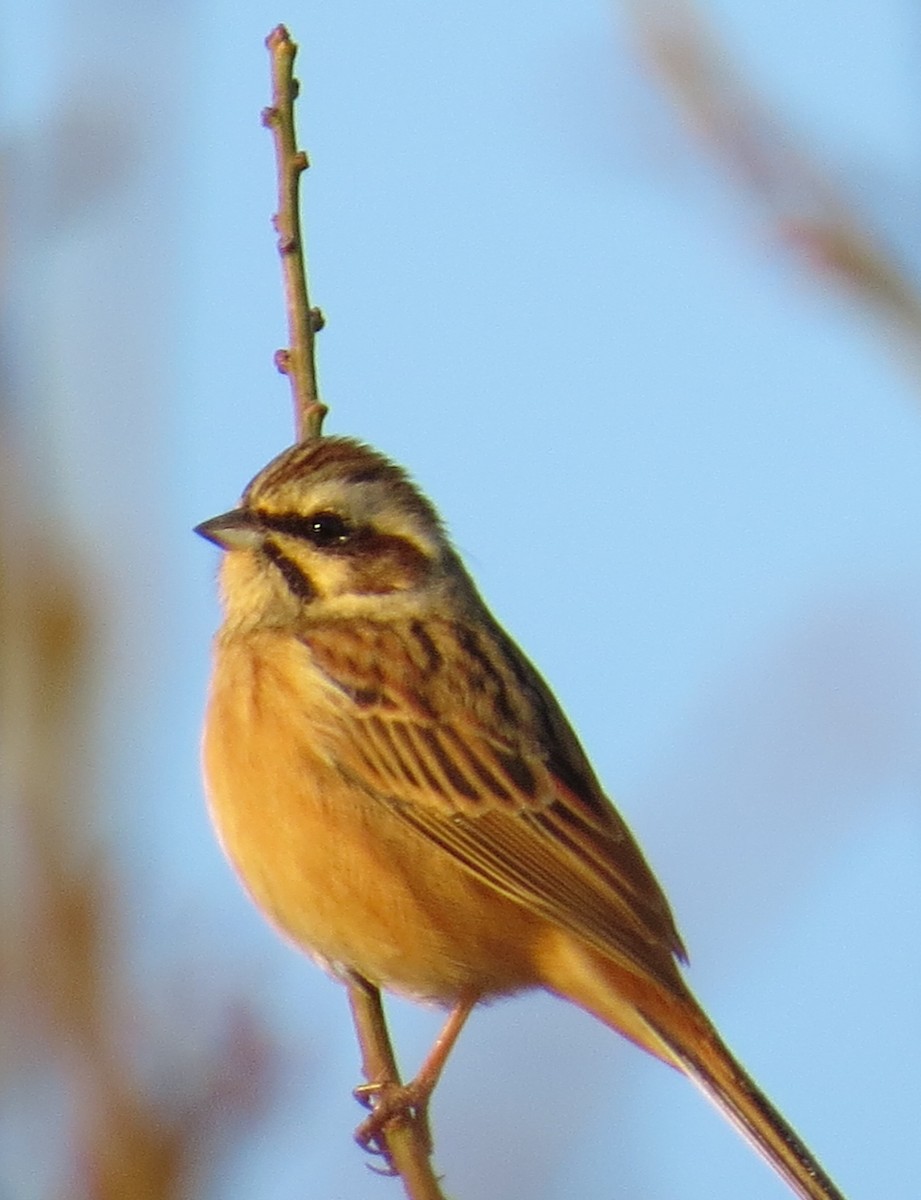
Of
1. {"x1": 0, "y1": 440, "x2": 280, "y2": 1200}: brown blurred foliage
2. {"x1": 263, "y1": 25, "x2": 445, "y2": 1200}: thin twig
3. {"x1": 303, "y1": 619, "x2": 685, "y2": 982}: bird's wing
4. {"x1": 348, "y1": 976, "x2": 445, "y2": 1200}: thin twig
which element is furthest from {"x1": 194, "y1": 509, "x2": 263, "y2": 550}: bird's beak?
{"x1": 0, "y1": 440, "x2": 280, "y2": 1200}: brown blurred foliage

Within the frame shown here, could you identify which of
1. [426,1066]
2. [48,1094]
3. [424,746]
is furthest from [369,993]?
[48,1094]

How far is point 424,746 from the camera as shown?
16.6ft

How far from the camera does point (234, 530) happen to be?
5.11 m

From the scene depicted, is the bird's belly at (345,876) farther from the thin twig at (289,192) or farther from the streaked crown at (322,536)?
the thin twig at (289,192)

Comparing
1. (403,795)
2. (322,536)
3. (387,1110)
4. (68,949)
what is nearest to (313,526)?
(322,536)

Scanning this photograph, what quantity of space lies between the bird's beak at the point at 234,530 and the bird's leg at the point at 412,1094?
134 centimetres

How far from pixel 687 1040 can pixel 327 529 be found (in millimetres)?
1685

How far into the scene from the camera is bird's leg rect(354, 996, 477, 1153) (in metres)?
4.39

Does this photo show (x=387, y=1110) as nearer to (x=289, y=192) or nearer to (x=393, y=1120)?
(x=393, y=1120)

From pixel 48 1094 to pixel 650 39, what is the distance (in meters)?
1.87

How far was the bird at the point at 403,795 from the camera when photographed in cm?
475

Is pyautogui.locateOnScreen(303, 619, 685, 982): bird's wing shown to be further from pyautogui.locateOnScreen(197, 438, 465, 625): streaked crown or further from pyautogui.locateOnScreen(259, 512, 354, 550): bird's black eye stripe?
pyautogui.locateOnScreen(259, 512, 354, 550): bird's black eye stripe

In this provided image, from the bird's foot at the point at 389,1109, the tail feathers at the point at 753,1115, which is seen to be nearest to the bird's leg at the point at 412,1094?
the bird's foot at the point at 389,1109

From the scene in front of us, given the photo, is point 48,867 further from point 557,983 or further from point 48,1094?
point 557,983
